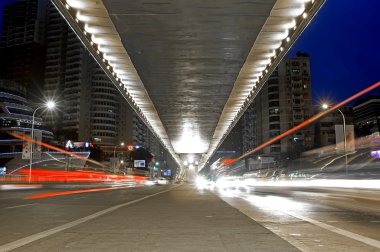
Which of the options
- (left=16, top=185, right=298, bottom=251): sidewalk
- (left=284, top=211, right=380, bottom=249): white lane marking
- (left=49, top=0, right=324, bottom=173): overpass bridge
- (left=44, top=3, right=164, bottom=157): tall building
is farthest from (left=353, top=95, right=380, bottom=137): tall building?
(left=16, top=185, right=298, bottom=251): sidewalk

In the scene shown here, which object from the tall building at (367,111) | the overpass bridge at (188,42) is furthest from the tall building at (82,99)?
the overpass bridge at (188,42)

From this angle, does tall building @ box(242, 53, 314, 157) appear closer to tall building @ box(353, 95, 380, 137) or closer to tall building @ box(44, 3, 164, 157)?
tall building @ box(353, 95, 380, 137)

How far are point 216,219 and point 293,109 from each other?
129912mm

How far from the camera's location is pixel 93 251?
19.7 ft

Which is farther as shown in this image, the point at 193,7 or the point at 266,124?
the point at 266,124

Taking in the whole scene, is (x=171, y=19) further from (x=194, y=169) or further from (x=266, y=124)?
(x=266, y=124)

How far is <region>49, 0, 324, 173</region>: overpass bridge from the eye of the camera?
19031mm

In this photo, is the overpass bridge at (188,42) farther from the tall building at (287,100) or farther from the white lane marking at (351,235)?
the tall building at (287,100)

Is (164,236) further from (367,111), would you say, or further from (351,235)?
(367,111)

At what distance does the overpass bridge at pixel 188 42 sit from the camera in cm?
1903

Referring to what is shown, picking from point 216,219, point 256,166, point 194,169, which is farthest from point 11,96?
point 216,219

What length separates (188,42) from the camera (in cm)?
2398

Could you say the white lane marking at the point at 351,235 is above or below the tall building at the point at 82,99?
below

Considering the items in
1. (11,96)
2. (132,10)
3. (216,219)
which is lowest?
(216,219)
